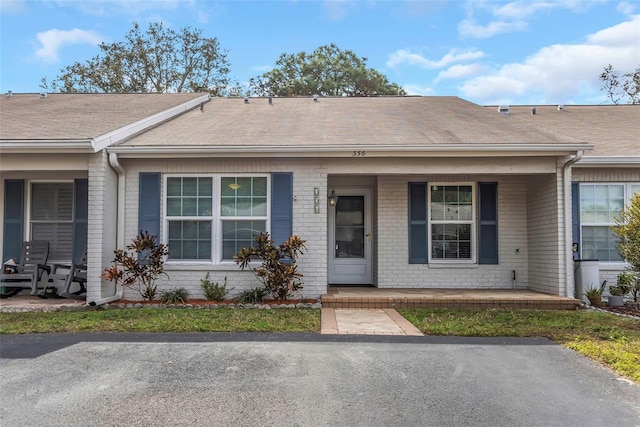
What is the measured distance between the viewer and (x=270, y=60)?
28.5 m

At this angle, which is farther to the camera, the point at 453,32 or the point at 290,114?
the point at 453,32

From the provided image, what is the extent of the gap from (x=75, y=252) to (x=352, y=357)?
21.5 feet

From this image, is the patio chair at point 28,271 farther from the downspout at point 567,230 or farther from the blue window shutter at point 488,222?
the downspout at point 567,230

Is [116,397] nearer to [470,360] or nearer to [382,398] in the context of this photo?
[382,398]

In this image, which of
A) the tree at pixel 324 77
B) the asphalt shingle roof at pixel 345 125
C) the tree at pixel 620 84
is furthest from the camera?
the tree at pixel 324 77

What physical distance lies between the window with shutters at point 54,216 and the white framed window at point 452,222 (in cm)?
732

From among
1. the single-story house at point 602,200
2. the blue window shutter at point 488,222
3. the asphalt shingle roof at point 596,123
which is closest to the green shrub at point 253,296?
the blue window shutter at point 488,222

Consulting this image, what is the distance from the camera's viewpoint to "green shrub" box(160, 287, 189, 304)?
7.75m

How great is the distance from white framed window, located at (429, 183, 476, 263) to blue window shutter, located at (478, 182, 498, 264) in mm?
137

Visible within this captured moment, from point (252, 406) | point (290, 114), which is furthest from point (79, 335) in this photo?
point (290, 114)

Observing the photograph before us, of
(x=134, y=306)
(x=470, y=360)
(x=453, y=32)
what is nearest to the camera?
(x=470, y=360)

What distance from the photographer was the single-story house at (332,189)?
774cm

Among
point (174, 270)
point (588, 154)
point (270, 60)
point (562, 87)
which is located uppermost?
point (270, 60)

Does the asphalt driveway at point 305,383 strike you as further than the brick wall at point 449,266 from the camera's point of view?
No
